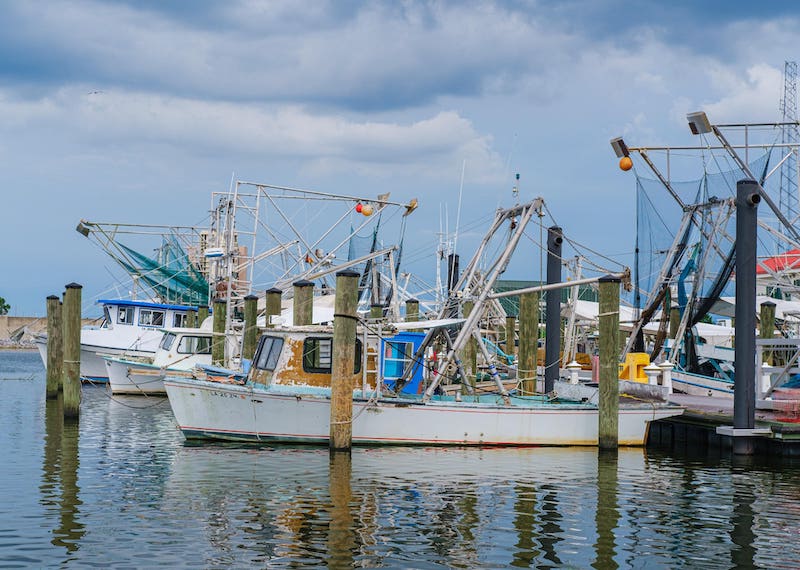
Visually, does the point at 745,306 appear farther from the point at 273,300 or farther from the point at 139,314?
the point at 139,314

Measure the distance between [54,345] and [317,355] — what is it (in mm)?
12452

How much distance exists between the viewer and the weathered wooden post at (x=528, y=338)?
88.4ft

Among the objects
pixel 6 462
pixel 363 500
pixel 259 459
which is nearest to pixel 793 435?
pixel 363 500

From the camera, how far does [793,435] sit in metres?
19.6

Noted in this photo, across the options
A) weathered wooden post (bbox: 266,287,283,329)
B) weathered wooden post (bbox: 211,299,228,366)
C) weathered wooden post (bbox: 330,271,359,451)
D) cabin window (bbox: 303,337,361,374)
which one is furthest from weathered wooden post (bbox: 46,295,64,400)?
weathered wooden post (bbox: 330,271,359,451)

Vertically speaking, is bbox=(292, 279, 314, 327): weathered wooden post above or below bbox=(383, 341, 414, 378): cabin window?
above

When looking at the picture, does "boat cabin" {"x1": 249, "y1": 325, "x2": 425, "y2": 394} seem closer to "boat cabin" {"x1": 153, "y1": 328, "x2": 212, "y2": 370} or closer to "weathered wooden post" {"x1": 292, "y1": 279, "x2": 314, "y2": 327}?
"weathered wooden post" {"x1": 292, "y1": 279, "x2": 314, "y2": 327}

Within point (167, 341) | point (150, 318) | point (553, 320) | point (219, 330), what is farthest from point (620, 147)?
point (150, 318)

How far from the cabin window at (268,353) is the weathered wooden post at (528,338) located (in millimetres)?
7589

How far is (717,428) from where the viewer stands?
791 inches

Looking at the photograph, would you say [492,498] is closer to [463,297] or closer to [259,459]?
[259,459]

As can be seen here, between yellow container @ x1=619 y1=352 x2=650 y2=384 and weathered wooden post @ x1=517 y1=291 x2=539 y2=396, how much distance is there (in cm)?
249

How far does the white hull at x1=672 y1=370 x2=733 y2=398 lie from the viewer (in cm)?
2669

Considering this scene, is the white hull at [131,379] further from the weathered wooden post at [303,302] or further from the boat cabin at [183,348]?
the weathered wooden post at [303,302]
